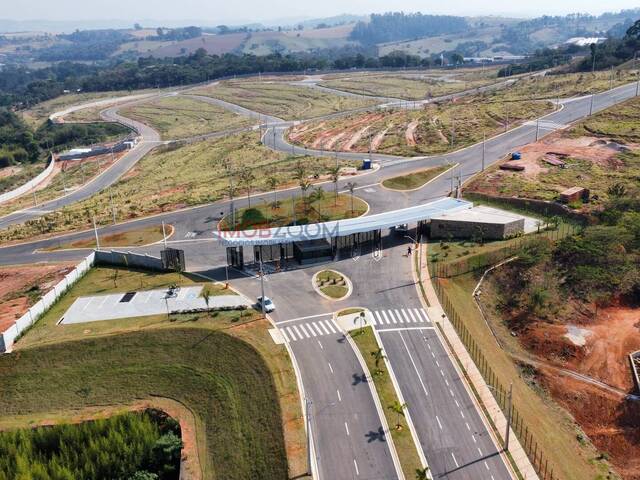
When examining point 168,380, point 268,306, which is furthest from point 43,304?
point 268,306

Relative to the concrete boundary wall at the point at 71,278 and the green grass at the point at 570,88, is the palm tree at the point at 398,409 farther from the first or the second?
the green grass at the point at 570,88

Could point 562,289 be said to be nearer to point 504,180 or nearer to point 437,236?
point 437,236

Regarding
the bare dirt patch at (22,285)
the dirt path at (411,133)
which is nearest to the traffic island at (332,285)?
the bare dirt patch at (22,285)

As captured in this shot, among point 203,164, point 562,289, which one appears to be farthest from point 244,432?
point 203,164

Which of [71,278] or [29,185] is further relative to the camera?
[29,185]

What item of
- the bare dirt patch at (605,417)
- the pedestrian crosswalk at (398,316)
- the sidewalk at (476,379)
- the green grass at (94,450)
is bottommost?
the bare dirt patch at (605,417)

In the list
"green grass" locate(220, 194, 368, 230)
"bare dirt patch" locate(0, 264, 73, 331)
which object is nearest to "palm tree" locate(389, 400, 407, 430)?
"green grass" locate(220, 194, 368, 230)

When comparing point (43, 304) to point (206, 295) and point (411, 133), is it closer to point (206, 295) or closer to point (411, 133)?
point (206, 295)
